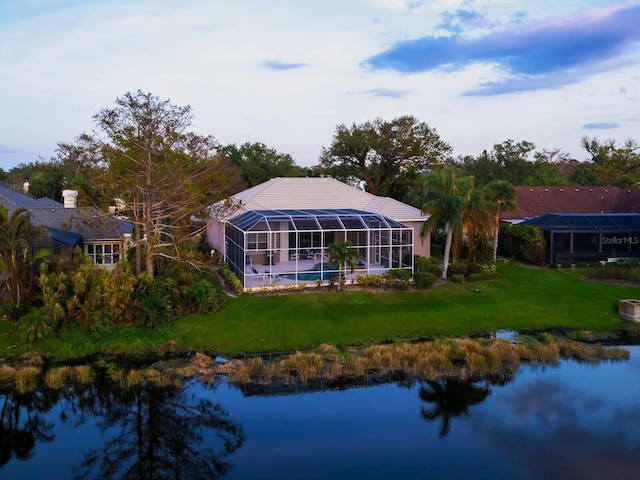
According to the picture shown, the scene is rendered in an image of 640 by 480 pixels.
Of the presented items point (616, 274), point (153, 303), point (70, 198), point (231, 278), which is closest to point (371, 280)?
point (231, 278)

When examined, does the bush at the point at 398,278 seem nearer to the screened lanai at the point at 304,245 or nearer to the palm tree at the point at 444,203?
the screened lanai at the point at 304,245

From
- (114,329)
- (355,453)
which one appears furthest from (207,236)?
(355,453)

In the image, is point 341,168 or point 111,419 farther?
point 341,168

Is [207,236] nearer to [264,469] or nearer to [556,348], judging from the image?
[556,348]

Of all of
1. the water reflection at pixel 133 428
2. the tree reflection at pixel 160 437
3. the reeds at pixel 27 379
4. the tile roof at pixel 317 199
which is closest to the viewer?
the tree reflection at pixel 160 437

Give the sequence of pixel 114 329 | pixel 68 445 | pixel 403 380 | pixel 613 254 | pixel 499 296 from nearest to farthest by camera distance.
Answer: pixel 68 445 < pixel 403 380 < pixel 114 329 < pixel 499 296 < pixel 613 254

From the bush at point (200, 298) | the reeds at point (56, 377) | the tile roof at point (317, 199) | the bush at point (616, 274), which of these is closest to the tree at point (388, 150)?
the tile roof at point (317, 199)
